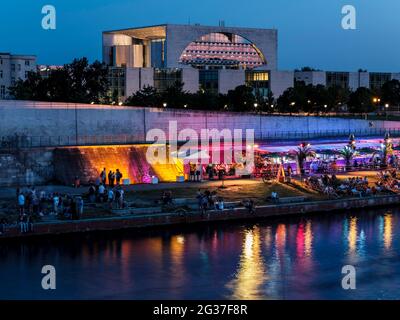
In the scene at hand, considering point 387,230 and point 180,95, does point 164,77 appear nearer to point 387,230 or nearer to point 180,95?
point 180,95

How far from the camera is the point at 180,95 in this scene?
2391 inches

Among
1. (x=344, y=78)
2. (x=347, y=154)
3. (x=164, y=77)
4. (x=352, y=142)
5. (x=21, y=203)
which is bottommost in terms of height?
Answer: (x=21, y=203)

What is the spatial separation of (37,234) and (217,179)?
11042 mm

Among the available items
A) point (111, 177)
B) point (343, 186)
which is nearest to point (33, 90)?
point (111, 177)

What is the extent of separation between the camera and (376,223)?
29812 millimetres

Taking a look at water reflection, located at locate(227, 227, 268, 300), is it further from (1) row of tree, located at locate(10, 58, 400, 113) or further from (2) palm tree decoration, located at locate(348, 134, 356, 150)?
(1) row of tree, located at locate(10, 58, 400, 113)

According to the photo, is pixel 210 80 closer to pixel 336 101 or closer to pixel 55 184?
pixel 336 101

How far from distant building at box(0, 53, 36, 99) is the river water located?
59714 mm

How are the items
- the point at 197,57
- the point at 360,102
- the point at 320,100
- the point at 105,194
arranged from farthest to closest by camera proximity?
the point at 197,57
the point at 360,102
the point at 320,100
the point at 105,194

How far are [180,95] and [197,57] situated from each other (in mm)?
27749

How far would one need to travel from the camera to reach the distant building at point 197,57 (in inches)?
3000

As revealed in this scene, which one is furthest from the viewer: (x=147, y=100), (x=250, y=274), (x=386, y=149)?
(x=147, y=100)

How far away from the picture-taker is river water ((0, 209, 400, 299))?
19.6m

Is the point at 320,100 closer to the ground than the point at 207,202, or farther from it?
farther from it
